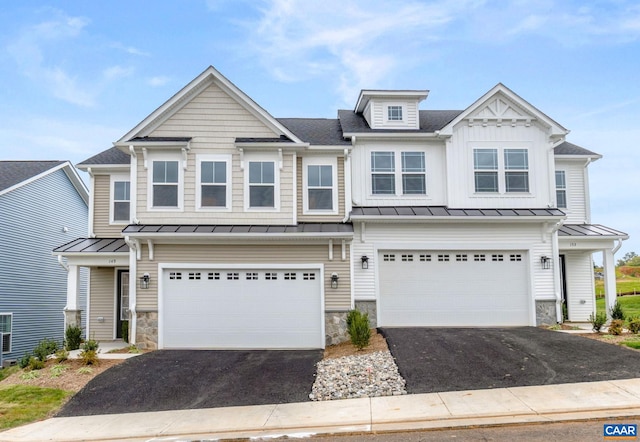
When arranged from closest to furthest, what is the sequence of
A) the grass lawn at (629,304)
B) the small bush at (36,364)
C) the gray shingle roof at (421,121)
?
the small bush at (36,364) < the gray shingle roof at (421,121) < the grass lawn at (629,304)

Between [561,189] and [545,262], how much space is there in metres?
3.65

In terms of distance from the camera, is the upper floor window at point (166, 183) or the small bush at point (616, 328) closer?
the small bush at point (616, 328)

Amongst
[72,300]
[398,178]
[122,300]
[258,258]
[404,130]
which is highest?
[404,130]

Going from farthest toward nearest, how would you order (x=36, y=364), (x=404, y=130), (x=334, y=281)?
(x=404, y=130), (x=334, y=281), (x=36, y=364)

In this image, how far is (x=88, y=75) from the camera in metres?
20.8

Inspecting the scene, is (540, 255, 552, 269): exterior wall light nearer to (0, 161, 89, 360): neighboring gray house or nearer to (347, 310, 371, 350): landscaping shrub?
(347, 310, 371, 350): landscaping shrub

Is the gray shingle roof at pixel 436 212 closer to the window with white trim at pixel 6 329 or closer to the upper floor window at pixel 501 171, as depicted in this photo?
the upper floor window at pixel 501 171

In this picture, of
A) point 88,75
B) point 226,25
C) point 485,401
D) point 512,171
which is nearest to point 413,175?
point 512,171

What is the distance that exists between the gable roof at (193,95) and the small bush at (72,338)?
5.49 metres

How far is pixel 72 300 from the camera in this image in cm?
1609

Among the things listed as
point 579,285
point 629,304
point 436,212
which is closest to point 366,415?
point 436,212

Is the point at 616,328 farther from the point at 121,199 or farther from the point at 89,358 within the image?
the point at 121,199

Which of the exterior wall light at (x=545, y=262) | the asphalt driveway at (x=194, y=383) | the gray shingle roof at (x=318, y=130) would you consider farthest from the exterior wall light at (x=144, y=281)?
the exterior wall light at (x=545, y=262)

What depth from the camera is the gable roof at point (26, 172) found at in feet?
65.6
